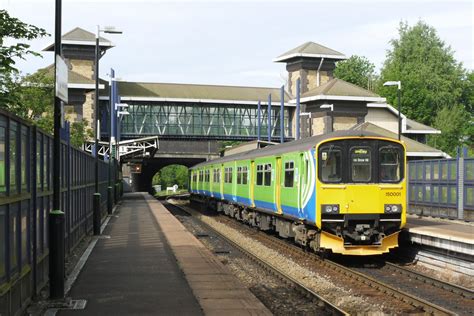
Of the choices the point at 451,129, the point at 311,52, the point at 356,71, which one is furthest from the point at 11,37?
the point at 356,71

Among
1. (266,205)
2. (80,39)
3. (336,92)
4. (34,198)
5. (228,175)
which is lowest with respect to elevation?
(266,205)

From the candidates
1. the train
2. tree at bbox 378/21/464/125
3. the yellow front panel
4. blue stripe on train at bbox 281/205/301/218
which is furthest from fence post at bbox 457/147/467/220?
tree at bbox 378/21/464/125

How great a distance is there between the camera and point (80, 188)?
15.7 meters

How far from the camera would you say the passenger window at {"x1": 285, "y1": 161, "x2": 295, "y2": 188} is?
16.2 meters

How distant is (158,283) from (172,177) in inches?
4185

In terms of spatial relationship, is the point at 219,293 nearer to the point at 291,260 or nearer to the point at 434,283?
the point at 434,283

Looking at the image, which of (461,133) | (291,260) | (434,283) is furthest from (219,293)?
(461,133)

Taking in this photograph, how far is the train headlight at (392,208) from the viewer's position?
1413 centimetres

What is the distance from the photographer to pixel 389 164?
14484 millimetres

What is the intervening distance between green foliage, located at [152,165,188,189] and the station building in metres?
49.1

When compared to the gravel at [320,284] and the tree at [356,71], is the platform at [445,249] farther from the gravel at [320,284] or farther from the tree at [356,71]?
the tree at [356,71]

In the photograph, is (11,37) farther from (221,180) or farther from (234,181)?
(221,180)

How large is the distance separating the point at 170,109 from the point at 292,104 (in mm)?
11598

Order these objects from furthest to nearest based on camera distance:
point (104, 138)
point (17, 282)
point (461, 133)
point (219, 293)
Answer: point (461, 133) → point (104, 138) → point (219, 293) → point (17, 282)
